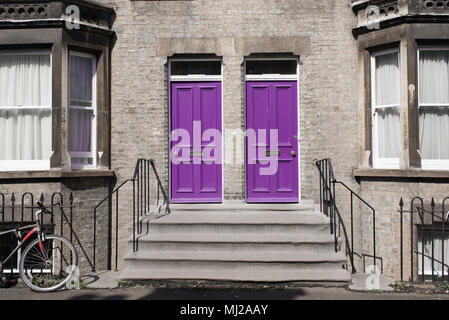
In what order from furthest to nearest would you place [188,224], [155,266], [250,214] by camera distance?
[250,214] < [188,224] < [155,266]

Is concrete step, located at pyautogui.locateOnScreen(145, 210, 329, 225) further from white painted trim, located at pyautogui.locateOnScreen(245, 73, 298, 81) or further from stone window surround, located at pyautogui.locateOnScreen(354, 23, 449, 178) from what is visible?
white painted trim, located at pyautogui.locateOnScreen(245, 73, 298, 81)

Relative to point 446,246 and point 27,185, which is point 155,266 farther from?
point 446,246

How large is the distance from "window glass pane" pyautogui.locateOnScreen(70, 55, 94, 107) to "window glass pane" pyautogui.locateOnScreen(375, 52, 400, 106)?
18.0 feet

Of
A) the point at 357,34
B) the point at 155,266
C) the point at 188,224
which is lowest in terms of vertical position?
the point at 155,266

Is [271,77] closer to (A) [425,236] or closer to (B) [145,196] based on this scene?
(B) [145,196]

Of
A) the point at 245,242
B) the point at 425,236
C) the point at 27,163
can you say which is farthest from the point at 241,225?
the point at 27,163

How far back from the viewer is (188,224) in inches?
275

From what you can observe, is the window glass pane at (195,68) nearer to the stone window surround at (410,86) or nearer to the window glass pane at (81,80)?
the window glass pane at (81,80)

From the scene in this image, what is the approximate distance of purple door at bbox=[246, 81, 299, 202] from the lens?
26.2 ft

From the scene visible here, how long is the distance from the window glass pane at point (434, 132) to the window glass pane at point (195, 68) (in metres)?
3.89

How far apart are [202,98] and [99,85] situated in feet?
6.52

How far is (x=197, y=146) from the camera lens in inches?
317

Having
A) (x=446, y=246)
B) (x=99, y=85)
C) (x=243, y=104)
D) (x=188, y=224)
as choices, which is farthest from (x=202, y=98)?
(x=446, y=246)

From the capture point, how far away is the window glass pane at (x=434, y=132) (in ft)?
24.1
